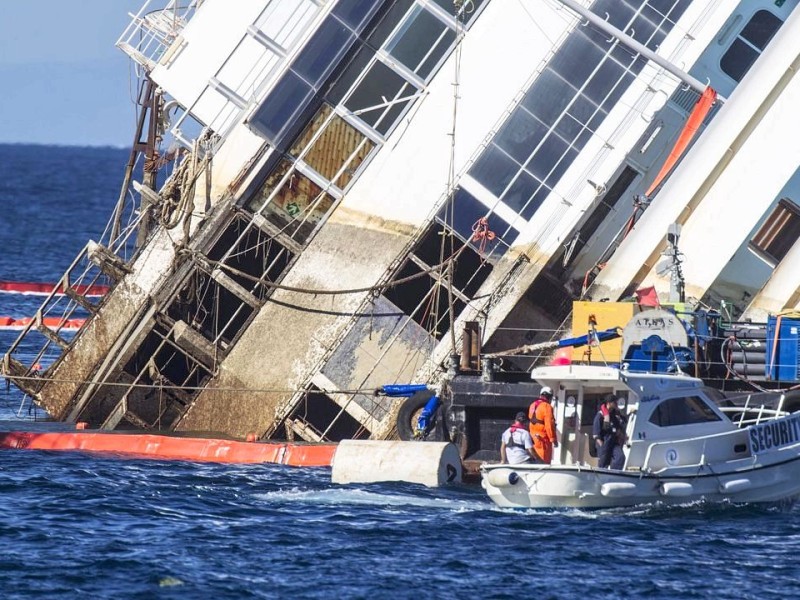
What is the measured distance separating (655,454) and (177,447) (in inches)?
380

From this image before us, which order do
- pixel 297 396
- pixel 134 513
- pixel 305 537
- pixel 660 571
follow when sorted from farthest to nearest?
pixel 297 396
pixel 134 513
pixel 305 537
pixel 660 571

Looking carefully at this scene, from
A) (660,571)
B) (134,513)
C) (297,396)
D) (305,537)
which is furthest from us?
(297,396)

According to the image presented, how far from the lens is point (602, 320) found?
31094 mm

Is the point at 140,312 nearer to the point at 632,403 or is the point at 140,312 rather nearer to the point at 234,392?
the point at 234,392

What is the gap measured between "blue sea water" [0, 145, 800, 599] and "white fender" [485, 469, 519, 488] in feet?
1.70

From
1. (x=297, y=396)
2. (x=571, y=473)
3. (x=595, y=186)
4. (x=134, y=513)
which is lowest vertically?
(x=134, y=513)

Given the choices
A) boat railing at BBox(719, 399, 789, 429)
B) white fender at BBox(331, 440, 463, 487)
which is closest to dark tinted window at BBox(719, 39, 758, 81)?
boat railing at BBox(719, 399, 789, 429)

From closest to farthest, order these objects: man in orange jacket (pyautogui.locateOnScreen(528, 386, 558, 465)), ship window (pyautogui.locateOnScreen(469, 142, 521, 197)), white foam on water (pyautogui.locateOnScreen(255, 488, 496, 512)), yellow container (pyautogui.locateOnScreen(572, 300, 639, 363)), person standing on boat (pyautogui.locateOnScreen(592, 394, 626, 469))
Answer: person standing on boat (pyautogui.locateOnScreen(592, 394, 626, 469))
white foam on water (pyautogui.locateOnScreen(255, 488, 496, 512))
man in orange jacket (pyautogui.locateOnScreen(528, 386, 558, 465))
yellow container (pyautogui.locateOnScreen(572, 300, 639, 363))
ship window (pyautogui.locateOnScreen(469, 142, 521, 197))

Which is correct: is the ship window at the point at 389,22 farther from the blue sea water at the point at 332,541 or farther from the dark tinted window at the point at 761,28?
the blue sea water at the point at 332,541

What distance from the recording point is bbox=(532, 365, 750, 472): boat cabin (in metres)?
27.0

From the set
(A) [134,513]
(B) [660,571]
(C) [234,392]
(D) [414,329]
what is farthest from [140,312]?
(B) [660,571]

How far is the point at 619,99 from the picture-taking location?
110ft

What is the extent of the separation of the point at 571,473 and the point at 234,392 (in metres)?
9.21

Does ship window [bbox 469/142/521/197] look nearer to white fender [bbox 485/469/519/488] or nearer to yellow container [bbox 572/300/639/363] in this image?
yellow container [bbox 572/300/639/363]
